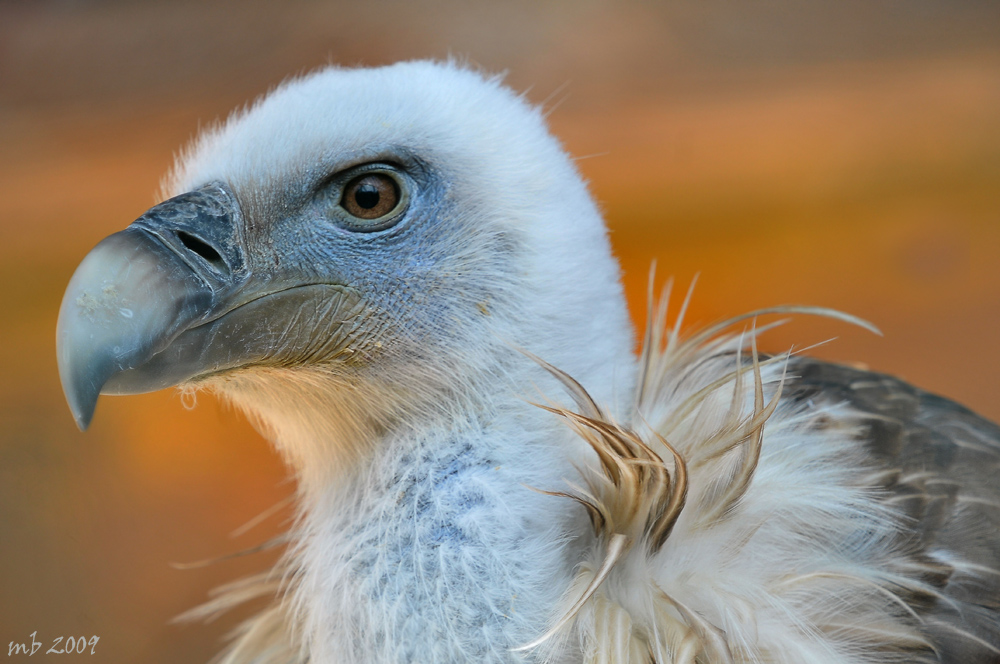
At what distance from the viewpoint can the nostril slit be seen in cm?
82

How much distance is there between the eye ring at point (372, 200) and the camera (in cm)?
88

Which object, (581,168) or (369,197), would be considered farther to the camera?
(581,168)

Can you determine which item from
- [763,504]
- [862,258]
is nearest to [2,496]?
[763,504]

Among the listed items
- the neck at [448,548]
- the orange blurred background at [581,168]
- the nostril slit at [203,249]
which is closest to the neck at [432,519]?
the neck at [448,548]

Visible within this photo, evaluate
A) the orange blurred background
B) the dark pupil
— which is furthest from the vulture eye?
the orange blurred background

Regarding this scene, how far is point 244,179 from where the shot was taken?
0.87 m

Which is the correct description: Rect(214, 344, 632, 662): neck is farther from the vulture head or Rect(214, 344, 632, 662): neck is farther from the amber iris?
the amber iris

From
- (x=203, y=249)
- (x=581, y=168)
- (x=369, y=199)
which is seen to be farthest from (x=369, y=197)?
(x=581, y=168)

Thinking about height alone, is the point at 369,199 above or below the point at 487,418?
above

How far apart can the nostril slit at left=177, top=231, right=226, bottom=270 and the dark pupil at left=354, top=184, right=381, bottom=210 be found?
0.15 meters

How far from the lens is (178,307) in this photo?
0.77m

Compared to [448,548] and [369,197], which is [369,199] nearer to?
[369,197]

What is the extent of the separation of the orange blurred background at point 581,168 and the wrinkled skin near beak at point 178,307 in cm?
147

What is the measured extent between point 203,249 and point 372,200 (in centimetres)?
18
